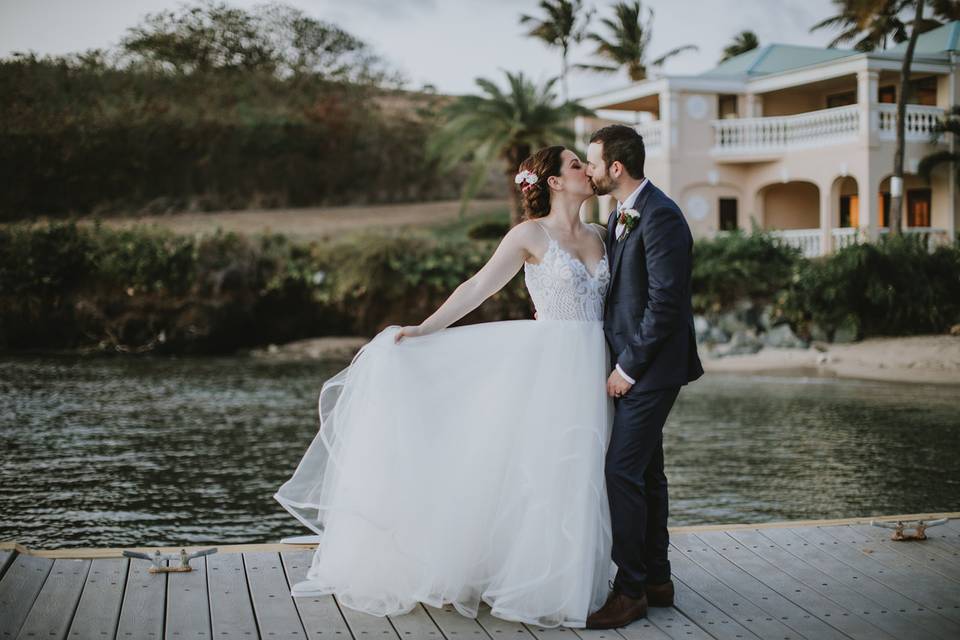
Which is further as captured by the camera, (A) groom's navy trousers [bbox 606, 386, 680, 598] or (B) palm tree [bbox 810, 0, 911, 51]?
(B) palm tree [bbox 810, 0, 911, 51]

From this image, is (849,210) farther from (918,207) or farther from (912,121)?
(912,121)

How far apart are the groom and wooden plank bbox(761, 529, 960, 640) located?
93 centimetres

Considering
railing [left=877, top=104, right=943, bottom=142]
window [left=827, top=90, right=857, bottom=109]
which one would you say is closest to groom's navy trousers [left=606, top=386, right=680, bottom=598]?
railing [left=877, top=104, right=943, bottom=142]

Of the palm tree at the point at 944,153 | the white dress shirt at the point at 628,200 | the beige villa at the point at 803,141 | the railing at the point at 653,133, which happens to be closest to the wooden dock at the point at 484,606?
the white dress shirt at the point at 628,200

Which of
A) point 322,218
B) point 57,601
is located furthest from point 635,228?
point 322,218

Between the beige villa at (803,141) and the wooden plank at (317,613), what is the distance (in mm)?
24396

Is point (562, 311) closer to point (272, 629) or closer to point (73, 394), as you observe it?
point (272, 629)

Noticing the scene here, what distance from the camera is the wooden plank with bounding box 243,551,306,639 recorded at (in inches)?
159

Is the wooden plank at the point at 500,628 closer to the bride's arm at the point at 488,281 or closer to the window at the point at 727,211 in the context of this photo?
the bride's arm at the point at 488,281

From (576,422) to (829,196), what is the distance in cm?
2675

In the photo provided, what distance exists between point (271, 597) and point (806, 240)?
85.4ft

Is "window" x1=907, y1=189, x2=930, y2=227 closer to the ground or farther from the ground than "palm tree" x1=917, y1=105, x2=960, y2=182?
closer to the ground

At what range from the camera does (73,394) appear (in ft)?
56.5

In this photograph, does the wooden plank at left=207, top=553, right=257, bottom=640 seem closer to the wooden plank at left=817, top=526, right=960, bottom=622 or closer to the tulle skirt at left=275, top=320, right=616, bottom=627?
the tulle skirt at left=275, top=320, right=616, bottom=627
